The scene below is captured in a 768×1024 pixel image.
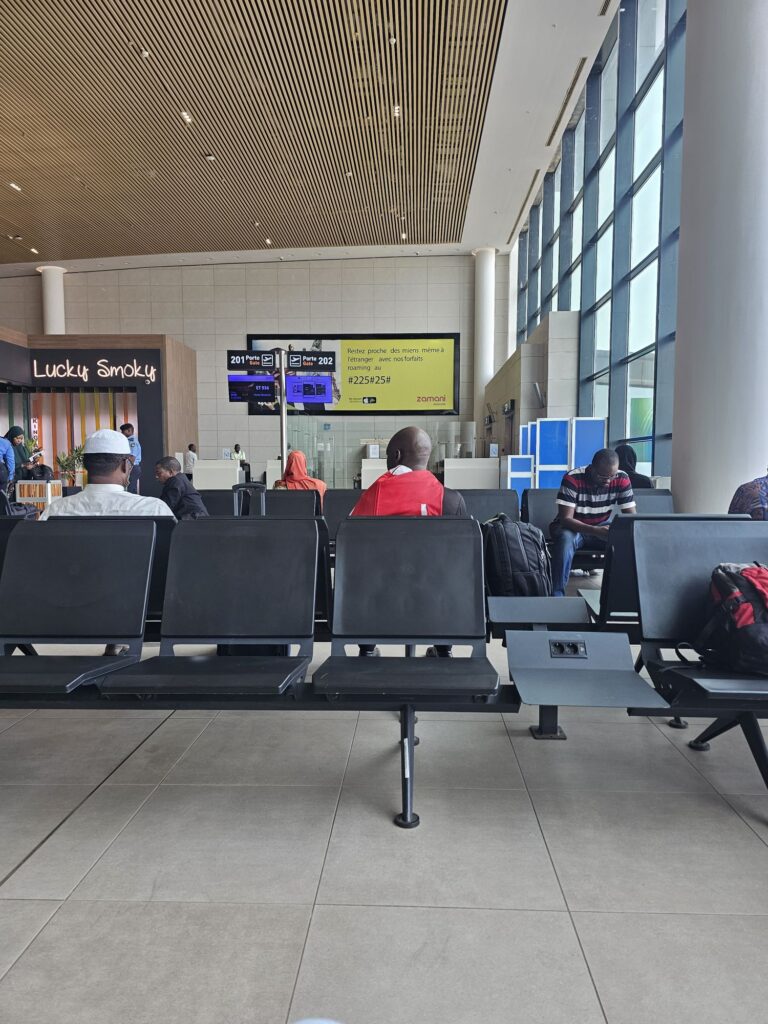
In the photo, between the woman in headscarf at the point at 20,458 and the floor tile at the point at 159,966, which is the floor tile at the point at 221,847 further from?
the woman in headscarf at the point at 20,458

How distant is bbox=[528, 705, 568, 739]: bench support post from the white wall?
600 inches

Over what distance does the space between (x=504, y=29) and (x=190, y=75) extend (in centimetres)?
391

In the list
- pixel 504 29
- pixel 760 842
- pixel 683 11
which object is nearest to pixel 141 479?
pixel 504 29

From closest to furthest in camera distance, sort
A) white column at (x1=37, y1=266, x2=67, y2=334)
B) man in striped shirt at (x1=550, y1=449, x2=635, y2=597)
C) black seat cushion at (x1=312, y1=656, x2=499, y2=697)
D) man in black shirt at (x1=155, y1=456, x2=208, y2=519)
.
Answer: black seat cushion at (x1=312, y1=656, x2=499, y2=697) → man in black shirt at (x1=155, y1=456, x2=208, y2=519) → man in striped shirt at (x1=550, y1=449, x2=635, y2=597) → white column at (x1=37, y1=266, x2=67, y2=334)

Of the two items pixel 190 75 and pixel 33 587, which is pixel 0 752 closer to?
pixel 33 587

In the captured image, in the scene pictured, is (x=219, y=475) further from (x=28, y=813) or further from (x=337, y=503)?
(x=28, y=813)

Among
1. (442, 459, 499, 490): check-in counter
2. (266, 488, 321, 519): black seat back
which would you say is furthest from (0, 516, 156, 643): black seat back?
(442, 459, 499, 490): check-in counter

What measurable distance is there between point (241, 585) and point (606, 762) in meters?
1.46

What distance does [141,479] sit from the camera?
16.3m

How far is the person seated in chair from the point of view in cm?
299

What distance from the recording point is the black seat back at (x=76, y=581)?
8.19 ft

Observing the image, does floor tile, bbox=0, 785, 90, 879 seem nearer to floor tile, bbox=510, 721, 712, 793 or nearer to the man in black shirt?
floor tile, bbox=510, 721, 712, 793

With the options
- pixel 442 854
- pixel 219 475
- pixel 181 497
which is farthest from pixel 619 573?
pixel 219 475

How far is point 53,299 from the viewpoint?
17.5 meters
